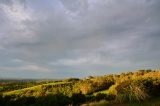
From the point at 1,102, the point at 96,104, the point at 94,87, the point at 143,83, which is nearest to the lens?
the point at 96,104

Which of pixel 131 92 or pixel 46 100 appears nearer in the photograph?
pixel 46 100

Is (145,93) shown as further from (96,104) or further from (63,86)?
(63,86)

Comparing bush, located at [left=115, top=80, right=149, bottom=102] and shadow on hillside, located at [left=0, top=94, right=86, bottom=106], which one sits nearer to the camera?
shadow on hillside, located at [left=0, top=94, right=86, bottom=106]

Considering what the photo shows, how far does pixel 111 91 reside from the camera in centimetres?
3112

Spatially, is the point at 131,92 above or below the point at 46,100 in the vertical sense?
above

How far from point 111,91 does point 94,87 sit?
5583 millimetres

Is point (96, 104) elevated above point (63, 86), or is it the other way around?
point (63, 86)

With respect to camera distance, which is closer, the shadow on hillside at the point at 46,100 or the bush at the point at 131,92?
the shadow on hillside at the point at 46,100

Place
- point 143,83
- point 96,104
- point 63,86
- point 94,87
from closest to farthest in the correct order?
point 96,104, point 143,83, point 94,87, point 63,86

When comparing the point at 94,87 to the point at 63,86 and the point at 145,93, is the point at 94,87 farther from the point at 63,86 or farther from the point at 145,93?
the point at 145,93

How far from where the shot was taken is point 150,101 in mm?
29875

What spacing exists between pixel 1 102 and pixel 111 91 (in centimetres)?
1028

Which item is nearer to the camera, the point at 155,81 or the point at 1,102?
the point at 1,102

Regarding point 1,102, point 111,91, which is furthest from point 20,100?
point 111,91
